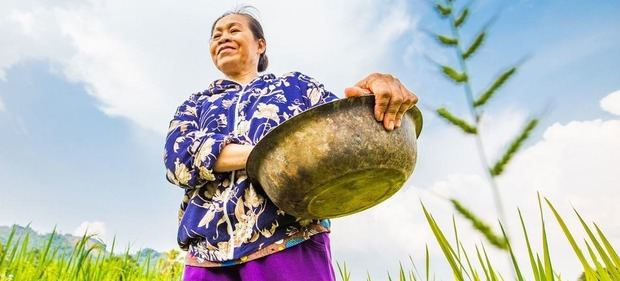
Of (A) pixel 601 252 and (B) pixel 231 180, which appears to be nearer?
(A) pixel 601 252

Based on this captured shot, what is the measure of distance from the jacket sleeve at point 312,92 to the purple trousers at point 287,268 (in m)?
0.44

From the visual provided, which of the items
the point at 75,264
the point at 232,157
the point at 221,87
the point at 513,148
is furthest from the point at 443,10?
the point at 75,264

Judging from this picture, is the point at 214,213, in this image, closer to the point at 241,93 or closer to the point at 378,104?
the point at 241,93

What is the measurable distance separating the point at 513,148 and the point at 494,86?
0.16 meters

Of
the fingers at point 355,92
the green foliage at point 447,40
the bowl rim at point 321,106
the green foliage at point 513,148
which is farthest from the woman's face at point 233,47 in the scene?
the green foliage at point 513,148

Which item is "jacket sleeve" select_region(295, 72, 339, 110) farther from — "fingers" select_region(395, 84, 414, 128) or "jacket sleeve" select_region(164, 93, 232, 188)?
"fingers" select_region(395, 84, 414, 128)

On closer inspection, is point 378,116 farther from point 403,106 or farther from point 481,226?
point 481,226

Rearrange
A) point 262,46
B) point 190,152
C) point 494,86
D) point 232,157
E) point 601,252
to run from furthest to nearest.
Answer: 1. point 262,46
2. point 190,152
3. point 232,157
4. point 494,86
5. point 601,252

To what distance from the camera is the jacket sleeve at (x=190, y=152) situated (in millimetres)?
1528

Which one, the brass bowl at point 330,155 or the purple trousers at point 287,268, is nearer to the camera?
the brass bowl at point 330,155

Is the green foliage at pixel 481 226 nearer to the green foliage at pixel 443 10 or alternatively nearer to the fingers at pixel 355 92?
the fingers at pixel 355 92

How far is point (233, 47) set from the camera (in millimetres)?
2027

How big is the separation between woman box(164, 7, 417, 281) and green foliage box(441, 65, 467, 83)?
4.3 inches

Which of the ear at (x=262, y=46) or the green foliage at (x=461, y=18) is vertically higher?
the ear at (x=262, y=46)
